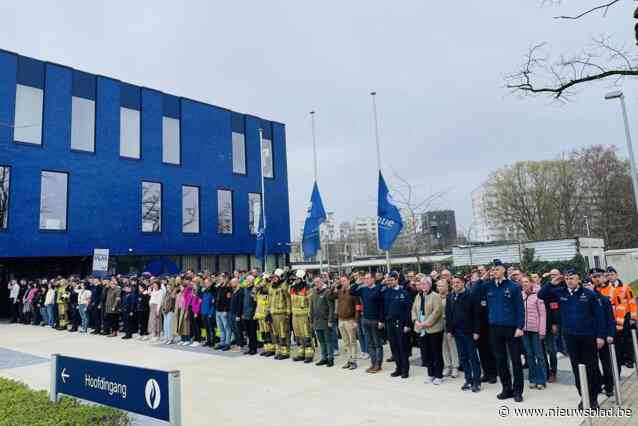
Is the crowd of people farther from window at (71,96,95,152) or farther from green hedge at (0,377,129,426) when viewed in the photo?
window at (71,96,95,152)

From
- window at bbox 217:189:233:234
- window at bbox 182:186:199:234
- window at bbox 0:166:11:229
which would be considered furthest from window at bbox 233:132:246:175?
window at bbox 0:166:11:229

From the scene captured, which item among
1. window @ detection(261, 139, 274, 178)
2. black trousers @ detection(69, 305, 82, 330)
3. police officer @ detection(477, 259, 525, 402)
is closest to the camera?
police officer @ detection(477, 259, 525, 402)

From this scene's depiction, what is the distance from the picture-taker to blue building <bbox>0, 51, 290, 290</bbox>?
23469mm

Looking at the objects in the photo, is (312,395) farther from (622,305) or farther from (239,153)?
(239,153)

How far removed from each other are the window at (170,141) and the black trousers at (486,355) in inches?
971

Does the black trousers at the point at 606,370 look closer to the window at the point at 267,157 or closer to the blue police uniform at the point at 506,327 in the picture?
the blue police uniform at the point at 506,327

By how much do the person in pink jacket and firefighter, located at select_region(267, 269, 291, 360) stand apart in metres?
5.77

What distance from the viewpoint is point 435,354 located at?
917cm

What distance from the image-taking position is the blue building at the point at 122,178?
924 inches

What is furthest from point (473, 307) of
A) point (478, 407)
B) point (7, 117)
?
point (7, 117)

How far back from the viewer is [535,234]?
45812 mm

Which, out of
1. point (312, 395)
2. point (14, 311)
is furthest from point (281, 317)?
point (14, 311)

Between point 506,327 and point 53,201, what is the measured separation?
23.6m

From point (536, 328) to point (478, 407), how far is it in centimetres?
214
